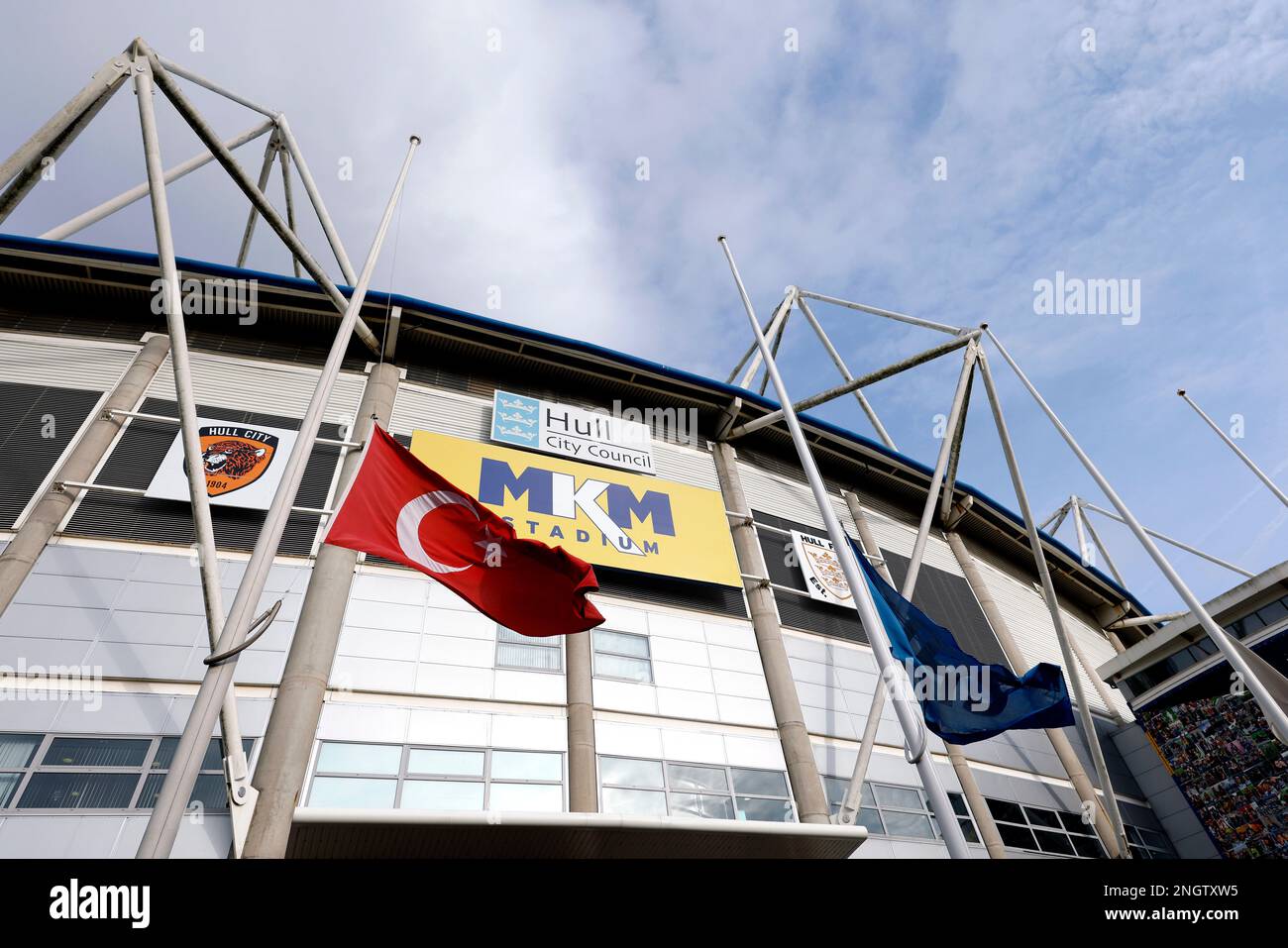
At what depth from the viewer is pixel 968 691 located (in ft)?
42.1

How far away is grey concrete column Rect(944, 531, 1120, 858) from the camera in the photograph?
766 inches

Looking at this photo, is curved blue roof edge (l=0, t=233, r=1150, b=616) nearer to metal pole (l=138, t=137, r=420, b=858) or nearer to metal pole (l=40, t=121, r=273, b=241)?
metal pole (l=40, t=121, r=273, b=241)

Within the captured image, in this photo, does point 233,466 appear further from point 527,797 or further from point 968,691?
point 968,691

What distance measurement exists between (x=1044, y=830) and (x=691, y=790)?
10959 millimetres

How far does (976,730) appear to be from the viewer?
12438 mm

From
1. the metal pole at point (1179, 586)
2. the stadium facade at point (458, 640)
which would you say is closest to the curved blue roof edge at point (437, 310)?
the stadium facade at point (458, 640)

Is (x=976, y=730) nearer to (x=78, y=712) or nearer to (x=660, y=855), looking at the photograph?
(x=660, y=855)

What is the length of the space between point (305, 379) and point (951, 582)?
2219cm

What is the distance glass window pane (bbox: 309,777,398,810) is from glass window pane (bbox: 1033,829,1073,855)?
16328mm

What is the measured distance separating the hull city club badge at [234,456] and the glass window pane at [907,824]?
53.7ft

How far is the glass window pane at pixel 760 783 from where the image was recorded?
14.8 m

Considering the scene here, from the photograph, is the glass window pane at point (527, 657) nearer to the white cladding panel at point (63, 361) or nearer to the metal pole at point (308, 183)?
the metal pole at point (308, 183)

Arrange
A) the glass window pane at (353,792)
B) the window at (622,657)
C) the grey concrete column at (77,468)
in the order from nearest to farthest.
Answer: the glass window pane at (353,792), the grey concrete column at (77,468), the window at (622,657)
